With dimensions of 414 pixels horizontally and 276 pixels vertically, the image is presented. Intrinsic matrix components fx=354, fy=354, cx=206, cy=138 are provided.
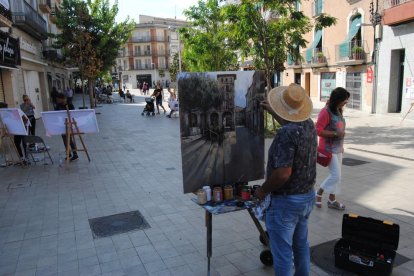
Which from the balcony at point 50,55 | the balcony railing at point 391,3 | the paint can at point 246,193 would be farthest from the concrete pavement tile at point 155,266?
the balcony at point 50,55

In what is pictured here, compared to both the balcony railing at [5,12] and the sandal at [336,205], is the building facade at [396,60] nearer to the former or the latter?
the sandal at [336,205]

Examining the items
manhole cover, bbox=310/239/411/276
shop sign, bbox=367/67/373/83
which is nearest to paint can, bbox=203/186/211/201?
manhole cover, bbox=310/239/411/276

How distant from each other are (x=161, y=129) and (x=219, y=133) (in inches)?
437

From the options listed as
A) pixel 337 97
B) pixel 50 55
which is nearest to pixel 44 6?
pixel 50 55

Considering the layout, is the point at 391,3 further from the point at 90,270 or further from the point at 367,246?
the point at 90,270

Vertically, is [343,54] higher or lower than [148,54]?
lower

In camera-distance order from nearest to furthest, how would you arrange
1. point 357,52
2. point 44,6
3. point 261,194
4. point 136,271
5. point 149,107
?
point 261,194 < point 136,271 < point 357,52 < point 149,107 < point 44,6

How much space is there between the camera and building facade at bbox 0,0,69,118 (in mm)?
14242

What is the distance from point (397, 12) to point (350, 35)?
4.10 meters

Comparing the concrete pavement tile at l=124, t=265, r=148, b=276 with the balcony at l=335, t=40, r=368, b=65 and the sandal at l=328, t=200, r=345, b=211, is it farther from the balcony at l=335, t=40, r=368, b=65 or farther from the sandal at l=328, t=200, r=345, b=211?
the balcony at l=335, t=40, r=368, b=65

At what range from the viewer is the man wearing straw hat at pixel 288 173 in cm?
265

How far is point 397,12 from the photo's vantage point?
14555mm

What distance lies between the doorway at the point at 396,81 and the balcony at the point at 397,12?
1488mm

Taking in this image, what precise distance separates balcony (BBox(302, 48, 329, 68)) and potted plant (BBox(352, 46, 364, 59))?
3.66 m
